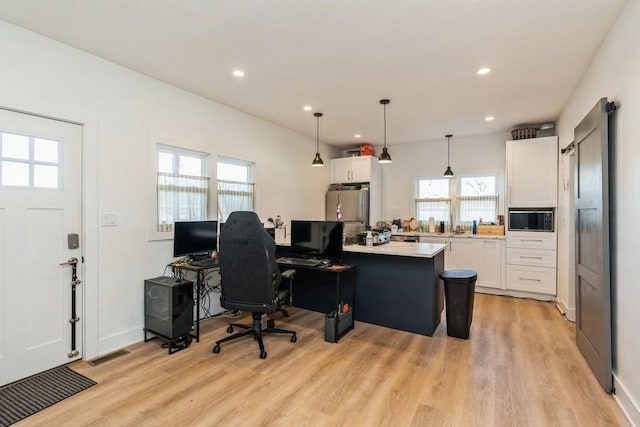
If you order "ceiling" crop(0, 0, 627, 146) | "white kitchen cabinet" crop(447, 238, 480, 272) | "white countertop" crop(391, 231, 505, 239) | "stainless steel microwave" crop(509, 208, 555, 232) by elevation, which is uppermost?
"ceiling" crop(0, 0, 627, 146)

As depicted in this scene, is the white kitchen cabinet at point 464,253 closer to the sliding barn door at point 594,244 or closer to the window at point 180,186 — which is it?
the sliding barn door at point 594,244

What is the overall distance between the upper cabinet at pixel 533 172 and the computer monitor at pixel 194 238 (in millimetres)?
4467

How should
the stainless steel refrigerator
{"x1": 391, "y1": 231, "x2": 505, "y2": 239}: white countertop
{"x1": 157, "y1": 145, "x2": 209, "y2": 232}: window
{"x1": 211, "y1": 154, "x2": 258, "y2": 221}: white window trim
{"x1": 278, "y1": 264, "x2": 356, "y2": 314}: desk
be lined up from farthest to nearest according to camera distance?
1. the stainless steel refrigerator
2. {"x1": 391, "y1": 231, "x2": 505, "y2": 239}: white countertop
3. {"x1": 211, "y1": 154, "x2": 258, "y2": 221}: white window trim
4. {"x1": 278, "y1": 264, "x2": 356, "y2": 314}: desk
5. {"x1": 157, "y1": 145, "x2": 209, "y2": 232}: window

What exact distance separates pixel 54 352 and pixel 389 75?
13.1ft

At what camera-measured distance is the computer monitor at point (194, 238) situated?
341 cm

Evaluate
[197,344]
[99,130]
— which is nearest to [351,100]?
[99,130]

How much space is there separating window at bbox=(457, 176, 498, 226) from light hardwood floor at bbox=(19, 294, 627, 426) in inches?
103

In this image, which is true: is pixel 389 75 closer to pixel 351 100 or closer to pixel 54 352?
pixel 351 100

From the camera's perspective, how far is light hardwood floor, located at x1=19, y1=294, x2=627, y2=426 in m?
2.11

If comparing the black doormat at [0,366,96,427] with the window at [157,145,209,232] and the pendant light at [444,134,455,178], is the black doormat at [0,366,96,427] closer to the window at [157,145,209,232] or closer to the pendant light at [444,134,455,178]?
the window at [157,145,209,232]

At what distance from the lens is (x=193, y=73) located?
3295mm

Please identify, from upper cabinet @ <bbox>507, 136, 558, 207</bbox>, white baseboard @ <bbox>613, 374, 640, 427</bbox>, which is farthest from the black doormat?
upper cabinet @ <bbox>507, 136, 558, 207</bbox>

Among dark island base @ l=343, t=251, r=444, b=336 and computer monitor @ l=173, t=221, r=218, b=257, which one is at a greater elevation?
computer monitor @ l=173, t=221, r=218, b=257

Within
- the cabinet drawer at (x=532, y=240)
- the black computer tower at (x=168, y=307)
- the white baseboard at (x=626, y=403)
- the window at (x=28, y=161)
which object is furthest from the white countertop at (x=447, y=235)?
the window at (x=28, y=161)
